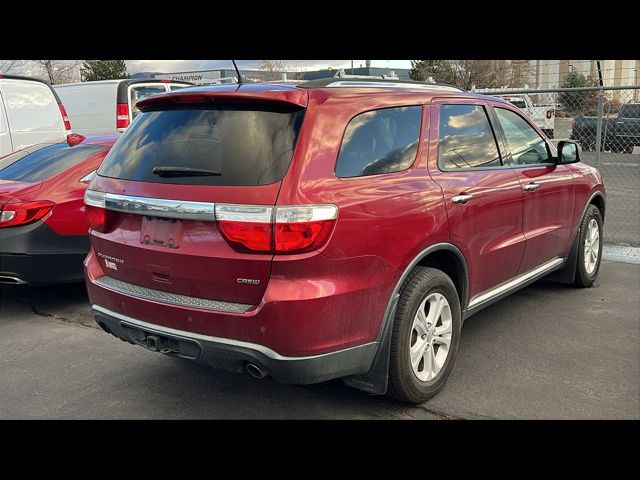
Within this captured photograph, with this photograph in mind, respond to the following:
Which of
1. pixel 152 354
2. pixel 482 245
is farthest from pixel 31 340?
pixel 482 245

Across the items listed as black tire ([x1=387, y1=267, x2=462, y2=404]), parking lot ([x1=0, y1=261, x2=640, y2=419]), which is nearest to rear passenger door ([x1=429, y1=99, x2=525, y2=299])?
black tire ([x1=387, y1=267, x2=462, y2=404])

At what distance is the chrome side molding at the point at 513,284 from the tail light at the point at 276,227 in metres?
1.60

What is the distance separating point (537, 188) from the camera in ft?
15.0

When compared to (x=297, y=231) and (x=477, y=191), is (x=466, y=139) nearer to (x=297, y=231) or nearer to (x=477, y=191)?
(x=477, y=191)

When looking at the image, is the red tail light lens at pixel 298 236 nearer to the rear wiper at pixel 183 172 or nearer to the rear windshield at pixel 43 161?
the rear wiper at pixel 183 172

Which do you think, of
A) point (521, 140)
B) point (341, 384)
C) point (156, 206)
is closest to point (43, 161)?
point (156, 206)

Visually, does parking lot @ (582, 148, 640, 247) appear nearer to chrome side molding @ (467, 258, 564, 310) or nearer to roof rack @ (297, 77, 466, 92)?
chrome side molding @ (467, 258, 564, 310)

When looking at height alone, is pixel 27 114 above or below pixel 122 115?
above

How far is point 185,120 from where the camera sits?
3162mm

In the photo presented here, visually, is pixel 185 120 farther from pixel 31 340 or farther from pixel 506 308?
pixel 506 308

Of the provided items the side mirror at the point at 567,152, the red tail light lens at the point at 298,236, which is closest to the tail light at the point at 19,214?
the red tail light lens at the point at 298,236

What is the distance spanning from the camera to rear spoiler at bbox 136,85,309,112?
9.61ft

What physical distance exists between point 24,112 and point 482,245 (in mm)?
6707

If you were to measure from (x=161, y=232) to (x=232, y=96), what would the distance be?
78 cm
